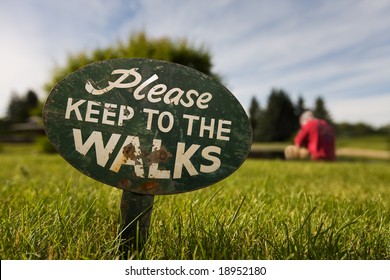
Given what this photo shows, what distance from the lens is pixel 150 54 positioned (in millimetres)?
15055

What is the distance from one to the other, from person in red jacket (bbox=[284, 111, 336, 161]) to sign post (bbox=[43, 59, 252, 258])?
8142 millimetres

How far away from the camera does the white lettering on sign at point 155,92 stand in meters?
1.28

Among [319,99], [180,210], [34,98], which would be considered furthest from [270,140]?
[34,98]

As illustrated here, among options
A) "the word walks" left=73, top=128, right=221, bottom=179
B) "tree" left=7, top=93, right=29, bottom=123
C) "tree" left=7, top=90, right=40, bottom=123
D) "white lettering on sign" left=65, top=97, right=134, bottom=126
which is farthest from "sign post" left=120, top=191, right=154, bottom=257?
"tree" left=7, top=93, right=29, bottom=123

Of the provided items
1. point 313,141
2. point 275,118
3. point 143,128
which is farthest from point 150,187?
point 275,118

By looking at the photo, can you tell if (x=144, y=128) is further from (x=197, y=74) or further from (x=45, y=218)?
(x=45, y=218)

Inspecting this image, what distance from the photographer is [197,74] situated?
4.42 feet

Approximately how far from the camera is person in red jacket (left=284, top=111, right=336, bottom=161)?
9297mm

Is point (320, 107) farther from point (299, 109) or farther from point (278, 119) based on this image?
point (278, 119)

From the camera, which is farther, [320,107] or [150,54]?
[320,107]

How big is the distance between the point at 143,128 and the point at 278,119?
29.3 m

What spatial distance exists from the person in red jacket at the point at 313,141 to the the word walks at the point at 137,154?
821 centimetres

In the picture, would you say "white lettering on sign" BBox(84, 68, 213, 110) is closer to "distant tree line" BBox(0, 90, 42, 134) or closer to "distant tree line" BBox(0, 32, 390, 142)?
"distant tree line" BBox(0, 32, 390, 142)
